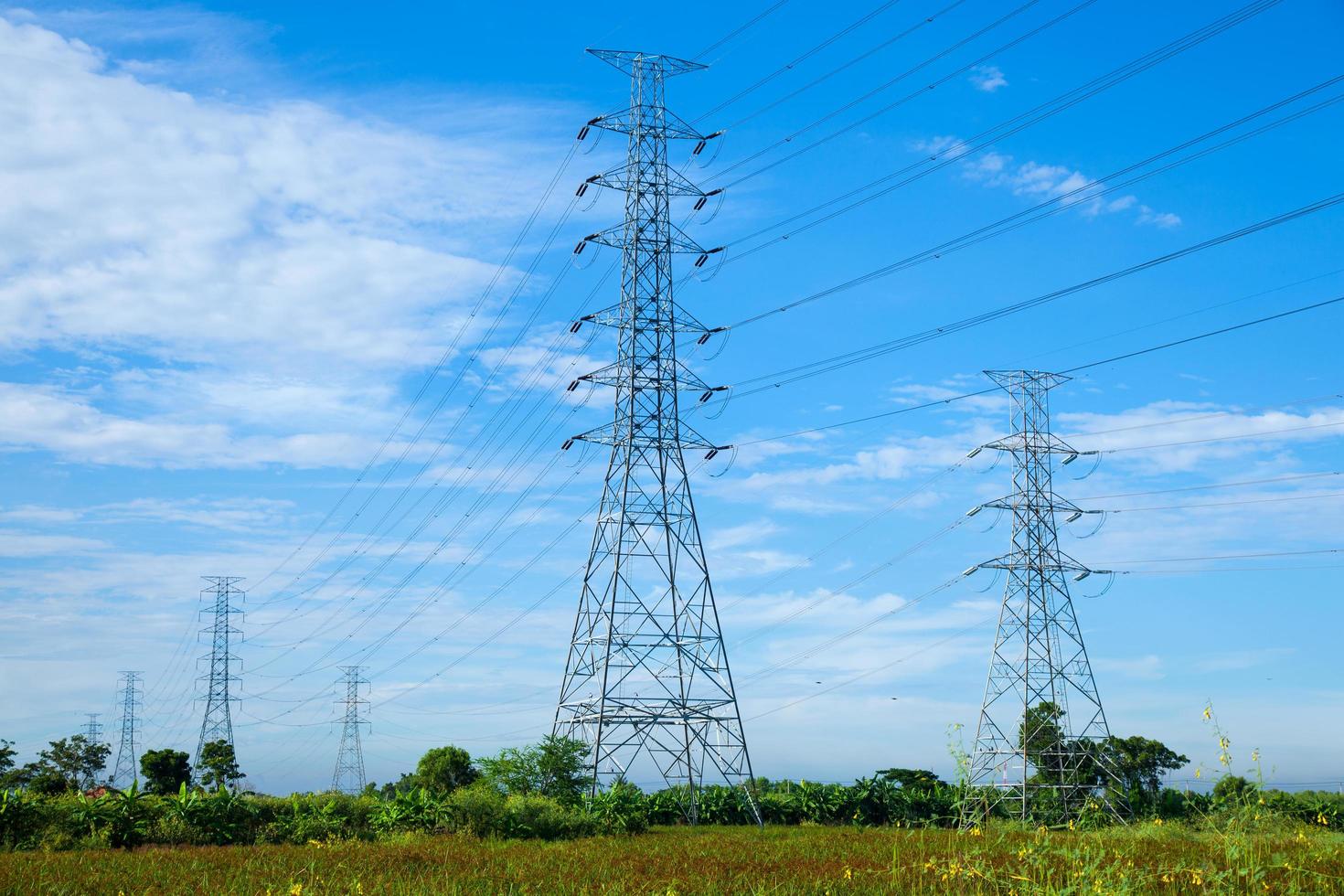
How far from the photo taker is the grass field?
1093cm

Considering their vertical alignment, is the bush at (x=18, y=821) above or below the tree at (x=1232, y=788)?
below

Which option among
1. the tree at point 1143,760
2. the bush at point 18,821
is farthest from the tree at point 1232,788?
the tree at point 1143,760

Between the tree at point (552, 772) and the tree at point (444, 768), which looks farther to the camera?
the tree at point (444, 768)

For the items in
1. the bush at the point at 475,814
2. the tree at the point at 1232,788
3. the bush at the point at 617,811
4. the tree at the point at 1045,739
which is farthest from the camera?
the tree at the point at 1045,739

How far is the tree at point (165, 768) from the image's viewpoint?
6525cm

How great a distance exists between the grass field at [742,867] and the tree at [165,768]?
47.6 metres

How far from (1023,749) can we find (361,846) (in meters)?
27.1

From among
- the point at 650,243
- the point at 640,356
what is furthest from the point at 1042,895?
the point at 650,243

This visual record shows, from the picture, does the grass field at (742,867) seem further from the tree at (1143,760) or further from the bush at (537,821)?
the tree at (1143,760)

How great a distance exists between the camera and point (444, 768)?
57.4 metres

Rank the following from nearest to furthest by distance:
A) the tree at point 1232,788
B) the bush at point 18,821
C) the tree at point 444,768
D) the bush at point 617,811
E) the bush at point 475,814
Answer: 1. the tree at point 1232,788
2. the bush at point 18,821
3. the bush at point 475,814
4. the bush at point 617,811
5. the tree at point 444,768

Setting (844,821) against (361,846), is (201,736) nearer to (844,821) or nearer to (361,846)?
(844,821)

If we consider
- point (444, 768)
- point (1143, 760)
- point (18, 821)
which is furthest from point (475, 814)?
point (1143, 760)

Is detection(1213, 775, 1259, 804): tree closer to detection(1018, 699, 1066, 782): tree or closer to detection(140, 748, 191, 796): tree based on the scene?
detection(1018, 699, 1066, 782): tree
